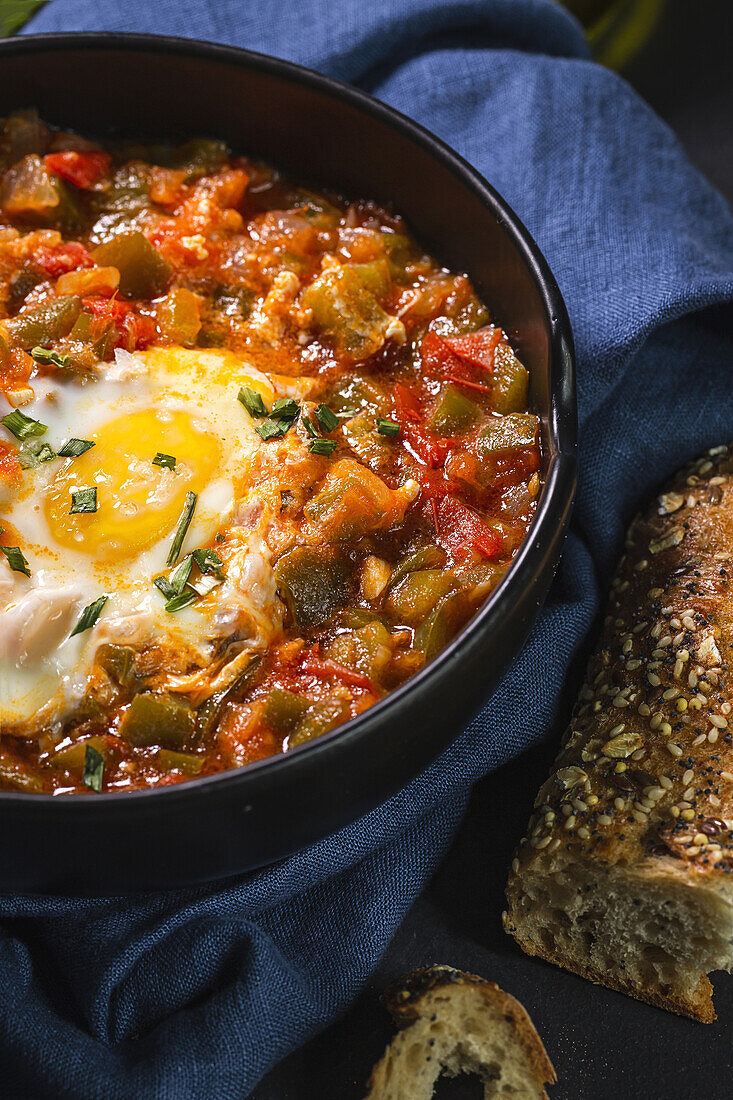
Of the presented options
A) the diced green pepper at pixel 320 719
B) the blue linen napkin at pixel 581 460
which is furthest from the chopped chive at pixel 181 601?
the blue linen napkin at pixel 581 460

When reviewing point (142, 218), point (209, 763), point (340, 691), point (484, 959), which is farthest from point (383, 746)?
point (142, 218)

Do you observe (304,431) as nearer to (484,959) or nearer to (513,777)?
(513,777)

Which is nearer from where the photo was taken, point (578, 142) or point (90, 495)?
point (90, 495)

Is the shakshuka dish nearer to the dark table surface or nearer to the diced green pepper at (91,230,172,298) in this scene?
the diced green pepper at (91,230,172,298)

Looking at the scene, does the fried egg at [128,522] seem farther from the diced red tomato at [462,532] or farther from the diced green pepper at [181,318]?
the diced red tomato at [462,532]

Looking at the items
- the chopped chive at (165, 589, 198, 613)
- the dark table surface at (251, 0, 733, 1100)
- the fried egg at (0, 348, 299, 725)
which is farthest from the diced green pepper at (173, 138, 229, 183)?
the dark table surface at (251, 0, 733, 1100)

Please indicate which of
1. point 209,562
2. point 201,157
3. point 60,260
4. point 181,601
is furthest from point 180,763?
point 201,157

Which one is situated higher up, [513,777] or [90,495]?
[90,495]
